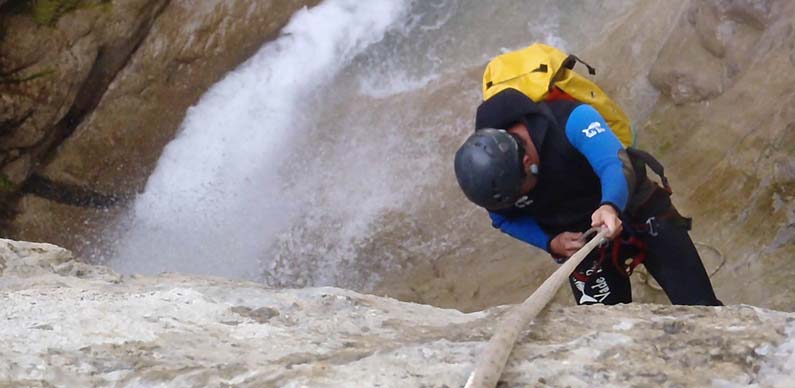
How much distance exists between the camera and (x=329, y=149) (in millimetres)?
8047

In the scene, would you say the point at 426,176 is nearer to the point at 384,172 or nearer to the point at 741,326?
the point at 384,172

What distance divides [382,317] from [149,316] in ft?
2.47

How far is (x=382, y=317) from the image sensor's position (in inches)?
110

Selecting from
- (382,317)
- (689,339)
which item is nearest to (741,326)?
(689,339)

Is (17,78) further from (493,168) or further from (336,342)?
(336,342)

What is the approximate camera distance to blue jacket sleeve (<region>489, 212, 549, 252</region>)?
12.6 feet

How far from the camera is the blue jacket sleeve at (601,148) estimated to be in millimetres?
3387

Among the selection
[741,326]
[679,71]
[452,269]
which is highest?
[679,71]

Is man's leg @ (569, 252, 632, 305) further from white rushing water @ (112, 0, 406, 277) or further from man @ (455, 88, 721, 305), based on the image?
white rushing water @ (112, 0, 406, 277)

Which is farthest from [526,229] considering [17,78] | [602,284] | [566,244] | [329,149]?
[17,78]

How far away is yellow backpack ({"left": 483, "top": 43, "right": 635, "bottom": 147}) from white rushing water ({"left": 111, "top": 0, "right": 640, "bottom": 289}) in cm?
332

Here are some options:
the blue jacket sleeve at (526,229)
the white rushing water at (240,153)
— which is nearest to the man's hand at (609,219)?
the blue jacket sleeve at (526,229)

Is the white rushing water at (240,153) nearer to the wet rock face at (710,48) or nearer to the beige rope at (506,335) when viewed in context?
the wet rock face at (710,48)

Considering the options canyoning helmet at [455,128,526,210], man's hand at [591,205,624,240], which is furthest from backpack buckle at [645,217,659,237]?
canyoning helmet at [455,128,526,210]
